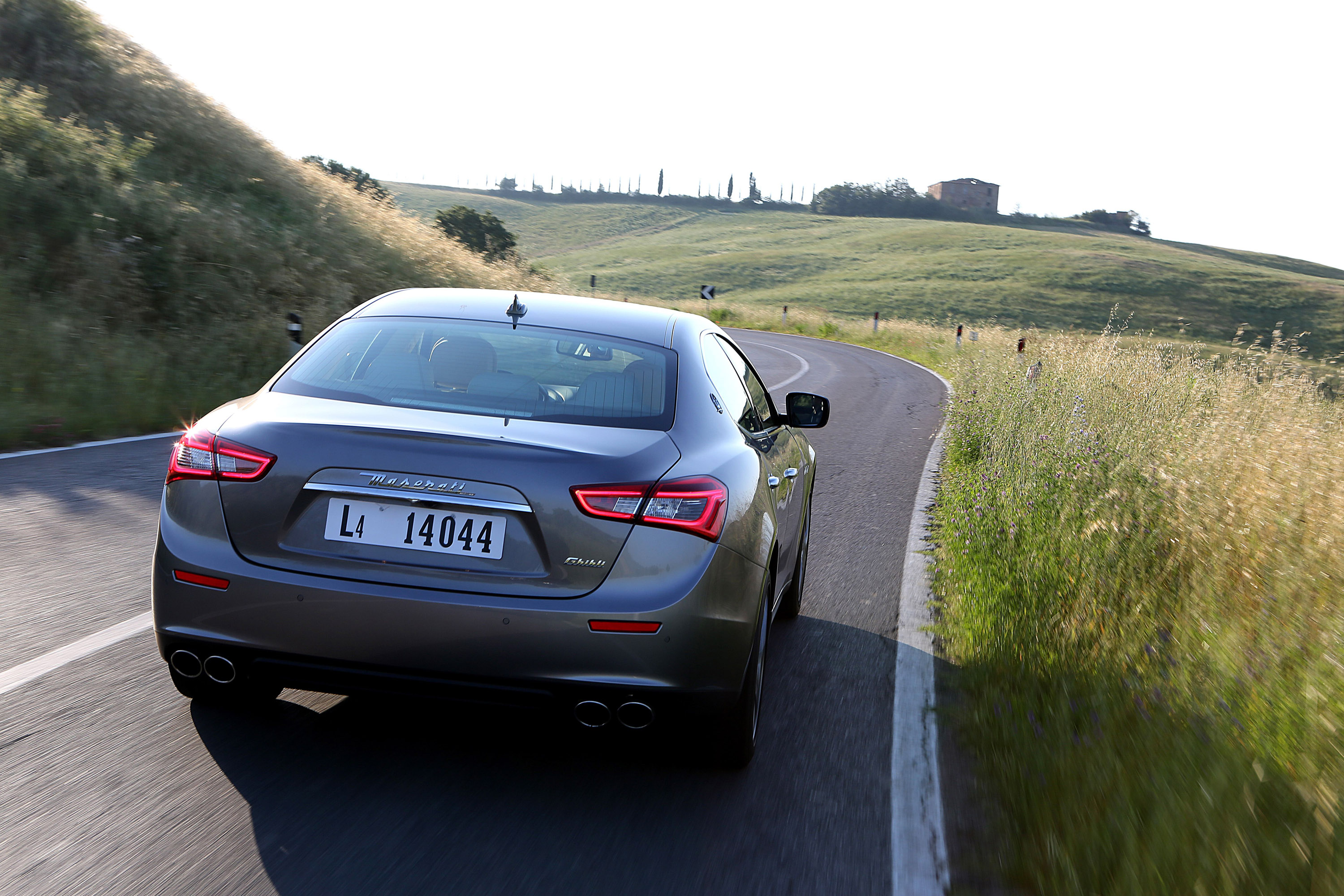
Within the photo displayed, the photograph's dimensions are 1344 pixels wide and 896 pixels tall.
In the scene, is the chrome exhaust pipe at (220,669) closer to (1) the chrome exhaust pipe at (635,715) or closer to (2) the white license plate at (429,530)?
(2) the white license plate at (429,530)

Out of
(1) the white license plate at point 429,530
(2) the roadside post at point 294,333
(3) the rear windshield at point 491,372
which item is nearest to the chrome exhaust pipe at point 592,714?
(1) the white license plate at point 429,530

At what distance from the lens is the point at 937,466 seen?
11.3m

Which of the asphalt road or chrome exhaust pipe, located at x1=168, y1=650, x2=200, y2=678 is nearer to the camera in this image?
the asphalt road

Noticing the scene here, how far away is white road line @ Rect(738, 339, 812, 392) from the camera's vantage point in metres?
18.3

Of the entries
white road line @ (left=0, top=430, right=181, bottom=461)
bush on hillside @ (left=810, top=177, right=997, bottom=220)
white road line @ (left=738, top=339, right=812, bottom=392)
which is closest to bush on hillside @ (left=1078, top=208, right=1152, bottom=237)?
bush on hillside @ (left=810, top=177, right=997, bottom=220)

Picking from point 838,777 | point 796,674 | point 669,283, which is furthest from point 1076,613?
point 669,283

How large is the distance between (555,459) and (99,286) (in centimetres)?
1261

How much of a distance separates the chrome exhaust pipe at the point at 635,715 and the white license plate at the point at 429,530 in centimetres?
59

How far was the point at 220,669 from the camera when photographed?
331 cm

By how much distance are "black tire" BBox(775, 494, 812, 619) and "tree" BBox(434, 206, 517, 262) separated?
2914 centimetres

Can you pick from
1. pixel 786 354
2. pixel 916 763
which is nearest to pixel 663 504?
pixel 916 763

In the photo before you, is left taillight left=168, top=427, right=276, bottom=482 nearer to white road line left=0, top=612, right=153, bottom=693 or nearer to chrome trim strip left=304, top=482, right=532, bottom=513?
chrome trim strip left=304, top=482, right=532, bottom=513

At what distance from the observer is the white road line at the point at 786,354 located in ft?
60.1

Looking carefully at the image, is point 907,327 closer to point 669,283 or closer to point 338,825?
point 669,283
